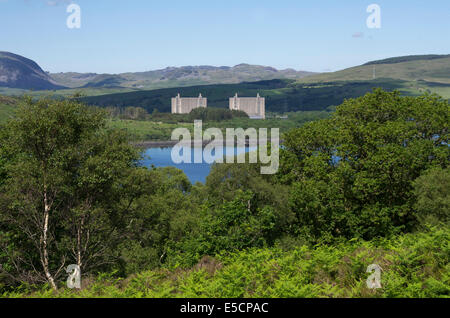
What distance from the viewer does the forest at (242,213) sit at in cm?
1191

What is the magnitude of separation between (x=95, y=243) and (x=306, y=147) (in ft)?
55.0

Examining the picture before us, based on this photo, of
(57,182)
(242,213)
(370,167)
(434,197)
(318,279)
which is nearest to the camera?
(318,279)

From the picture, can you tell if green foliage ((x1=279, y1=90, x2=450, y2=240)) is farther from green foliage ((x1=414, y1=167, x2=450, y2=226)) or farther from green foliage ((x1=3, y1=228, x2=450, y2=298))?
green foliage ((x1=3, y1=228, x2=450, y2=298))

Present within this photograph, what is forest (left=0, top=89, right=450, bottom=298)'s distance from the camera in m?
11.9

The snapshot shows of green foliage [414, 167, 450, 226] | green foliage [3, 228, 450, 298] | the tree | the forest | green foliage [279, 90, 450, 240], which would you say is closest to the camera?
green foliage [3, 228, 450, 298]

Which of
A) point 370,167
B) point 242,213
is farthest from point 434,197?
point 242,213

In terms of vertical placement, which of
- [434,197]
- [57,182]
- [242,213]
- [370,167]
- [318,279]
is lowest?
[242,213]

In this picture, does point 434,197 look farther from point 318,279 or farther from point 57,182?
point 57,182

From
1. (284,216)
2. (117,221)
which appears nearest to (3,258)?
(117,221)

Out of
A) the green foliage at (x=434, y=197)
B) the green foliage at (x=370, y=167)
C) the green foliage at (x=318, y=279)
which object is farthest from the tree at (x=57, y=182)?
the green foliage at (x=434, y=197)

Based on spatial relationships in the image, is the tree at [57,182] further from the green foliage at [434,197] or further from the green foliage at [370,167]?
the green foliage at [434,197]

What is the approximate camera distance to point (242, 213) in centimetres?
2219

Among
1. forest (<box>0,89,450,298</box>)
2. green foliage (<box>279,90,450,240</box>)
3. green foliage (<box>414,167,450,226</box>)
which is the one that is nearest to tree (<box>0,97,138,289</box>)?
forest (<box>0,89,450,298</box>)
